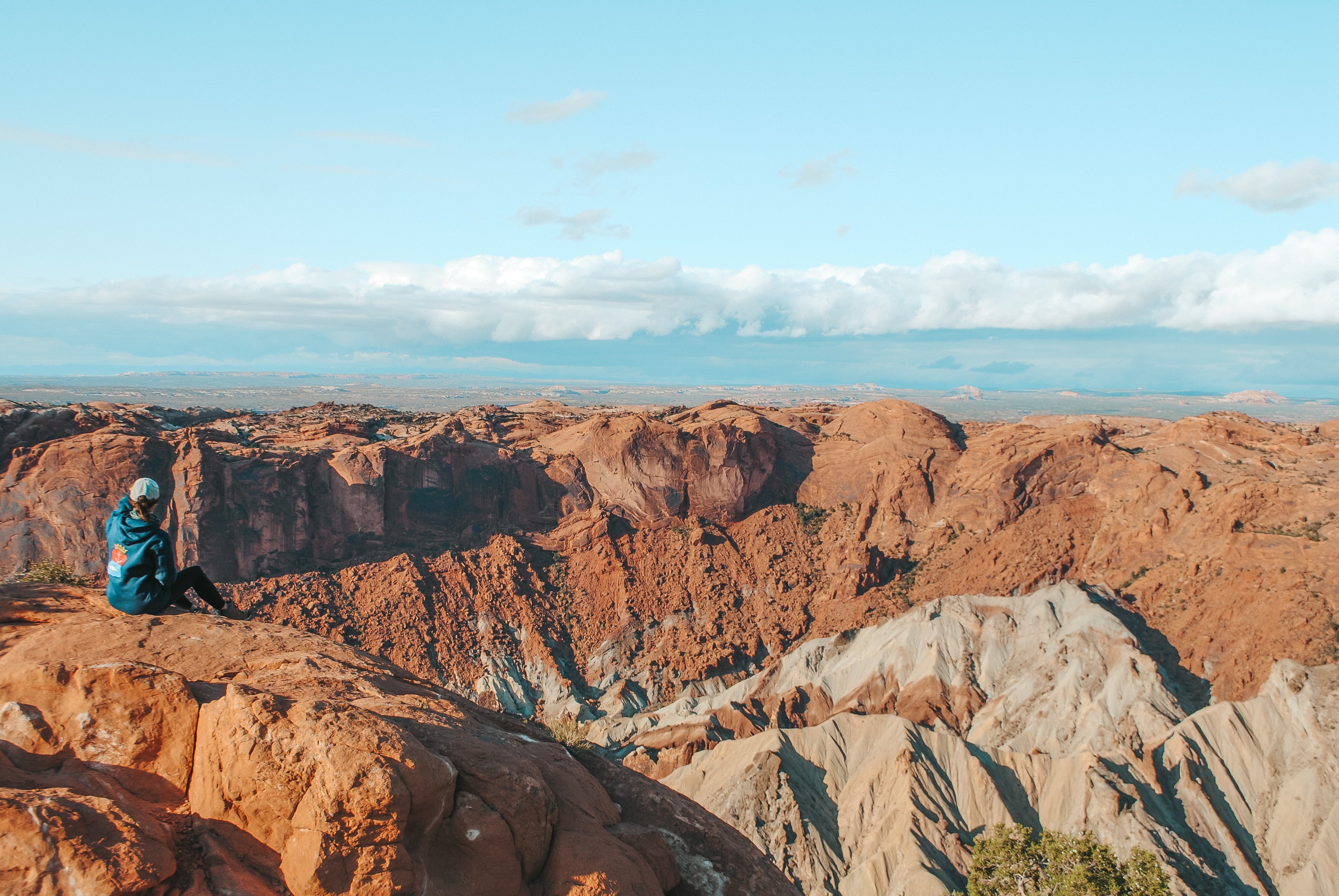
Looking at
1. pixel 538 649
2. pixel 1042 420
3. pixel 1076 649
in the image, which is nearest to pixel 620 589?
pixel 538 649

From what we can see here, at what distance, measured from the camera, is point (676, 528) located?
186ft

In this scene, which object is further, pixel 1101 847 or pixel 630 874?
pixel 1101 847

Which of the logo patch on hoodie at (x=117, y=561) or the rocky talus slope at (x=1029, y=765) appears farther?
the rocky talus slope at (x=1029, y=765)

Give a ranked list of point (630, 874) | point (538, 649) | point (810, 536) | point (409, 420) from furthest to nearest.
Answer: point (409, 420), point (810, 536), point (538, 649), point (630, 874)

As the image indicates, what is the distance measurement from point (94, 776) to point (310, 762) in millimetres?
2125

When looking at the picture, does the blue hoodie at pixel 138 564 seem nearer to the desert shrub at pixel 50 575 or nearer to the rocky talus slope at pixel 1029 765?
the desert shrub at pixel 50 575

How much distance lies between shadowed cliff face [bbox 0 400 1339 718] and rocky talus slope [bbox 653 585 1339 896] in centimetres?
370

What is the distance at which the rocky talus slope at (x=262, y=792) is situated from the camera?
670cm

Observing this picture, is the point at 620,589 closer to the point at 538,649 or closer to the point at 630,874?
the point at 538,649

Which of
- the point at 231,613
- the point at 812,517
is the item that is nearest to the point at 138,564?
the point at 231,613

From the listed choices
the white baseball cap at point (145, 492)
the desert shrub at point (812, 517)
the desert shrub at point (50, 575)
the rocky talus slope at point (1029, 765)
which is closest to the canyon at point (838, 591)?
the rocky talus slope at point (1029, 765)

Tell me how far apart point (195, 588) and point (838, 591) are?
45.4m

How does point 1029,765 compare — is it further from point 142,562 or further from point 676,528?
point 142,562

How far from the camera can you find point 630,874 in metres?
9.23
